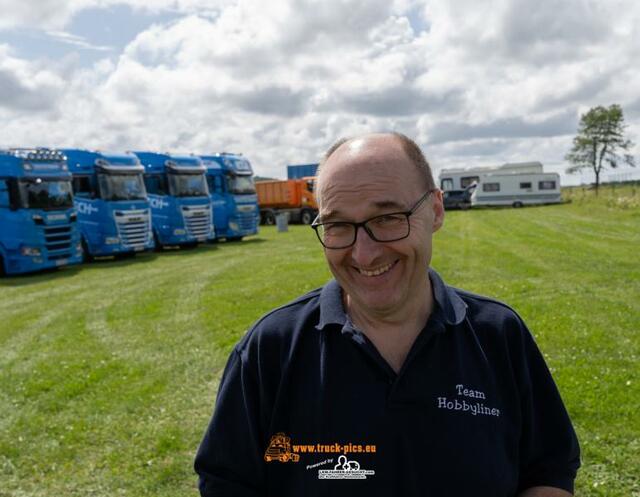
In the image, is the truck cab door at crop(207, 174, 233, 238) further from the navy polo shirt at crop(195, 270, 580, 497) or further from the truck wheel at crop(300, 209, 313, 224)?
the navy polo shirt at crop(195, 270, 580, 497)

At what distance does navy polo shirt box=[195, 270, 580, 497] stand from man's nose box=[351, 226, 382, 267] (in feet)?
0.63

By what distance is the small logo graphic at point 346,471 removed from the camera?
1.93m

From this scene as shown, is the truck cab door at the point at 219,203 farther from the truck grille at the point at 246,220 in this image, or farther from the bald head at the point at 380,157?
the bald head at the point at 380,157

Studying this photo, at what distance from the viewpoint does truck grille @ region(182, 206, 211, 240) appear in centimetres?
2599

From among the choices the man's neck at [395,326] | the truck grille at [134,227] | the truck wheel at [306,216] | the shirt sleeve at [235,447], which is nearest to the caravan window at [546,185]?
the truck wheel at [306,216]

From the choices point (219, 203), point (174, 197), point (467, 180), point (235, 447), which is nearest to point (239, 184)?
point (219, 203)

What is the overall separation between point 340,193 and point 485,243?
64.2 ft

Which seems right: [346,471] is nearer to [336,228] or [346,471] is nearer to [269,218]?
[336,228]

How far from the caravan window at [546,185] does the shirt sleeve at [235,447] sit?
49.4 metres

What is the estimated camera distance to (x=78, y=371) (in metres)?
7.85

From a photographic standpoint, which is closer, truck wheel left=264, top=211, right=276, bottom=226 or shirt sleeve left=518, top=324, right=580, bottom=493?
shirt sleeve left=518, top=324, right=580, bottom=493

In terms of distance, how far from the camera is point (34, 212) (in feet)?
62.5

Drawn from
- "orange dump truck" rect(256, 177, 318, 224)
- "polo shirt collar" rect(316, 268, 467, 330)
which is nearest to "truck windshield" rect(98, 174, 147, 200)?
"orange dump truck" rect(256, 177, 318, 224)

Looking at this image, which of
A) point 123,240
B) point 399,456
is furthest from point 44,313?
point 399,456
